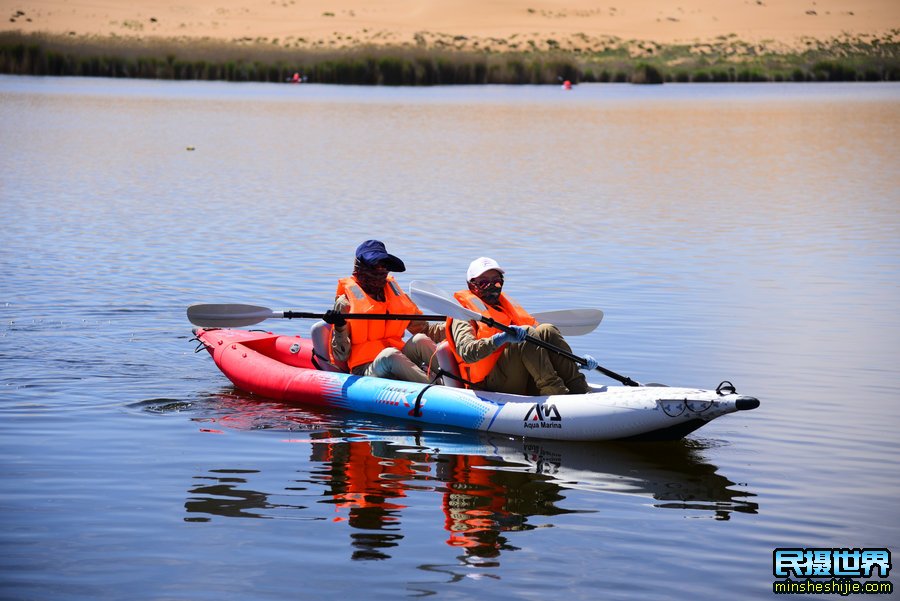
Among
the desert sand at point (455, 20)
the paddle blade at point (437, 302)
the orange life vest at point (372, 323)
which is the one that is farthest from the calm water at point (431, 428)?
the desert sand at point (455, 20)

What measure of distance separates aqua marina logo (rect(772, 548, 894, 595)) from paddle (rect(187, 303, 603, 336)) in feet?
12.3

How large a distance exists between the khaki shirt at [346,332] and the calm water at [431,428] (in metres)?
0.59

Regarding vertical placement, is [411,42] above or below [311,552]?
above

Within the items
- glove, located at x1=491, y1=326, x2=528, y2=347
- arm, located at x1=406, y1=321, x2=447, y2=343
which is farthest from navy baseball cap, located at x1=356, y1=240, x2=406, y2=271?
glove, located at x1=491, y1=326, x2=528, y2=347

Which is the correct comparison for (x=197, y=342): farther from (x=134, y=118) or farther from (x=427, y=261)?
(x=134, y=118)

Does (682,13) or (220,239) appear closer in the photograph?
(220,239)

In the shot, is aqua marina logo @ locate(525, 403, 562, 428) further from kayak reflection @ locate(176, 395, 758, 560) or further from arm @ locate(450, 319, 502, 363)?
arm @ locate(450, 319, 502, 363)

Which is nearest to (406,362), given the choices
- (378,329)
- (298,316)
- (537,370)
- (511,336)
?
(378,329)

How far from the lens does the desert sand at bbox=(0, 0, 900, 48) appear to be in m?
95.2

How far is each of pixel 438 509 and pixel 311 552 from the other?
3.33ft

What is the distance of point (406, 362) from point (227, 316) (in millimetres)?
1933

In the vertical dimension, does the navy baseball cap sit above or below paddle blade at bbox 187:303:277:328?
above

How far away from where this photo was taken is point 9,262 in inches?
672

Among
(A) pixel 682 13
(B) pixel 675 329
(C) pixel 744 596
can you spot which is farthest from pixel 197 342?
(A) pixel 682 13
